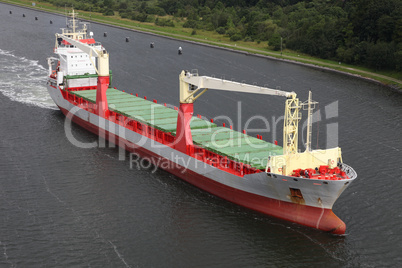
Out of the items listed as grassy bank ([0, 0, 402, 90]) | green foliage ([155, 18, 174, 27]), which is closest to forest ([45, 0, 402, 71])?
green foliage ([155, 18, 174, 27])

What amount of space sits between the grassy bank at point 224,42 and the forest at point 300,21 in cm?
178

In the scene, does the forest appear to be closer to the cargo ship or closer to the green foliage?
the green foliage

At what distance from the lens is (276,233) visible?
145 feet

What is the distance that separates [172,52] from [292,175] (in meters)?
73.0

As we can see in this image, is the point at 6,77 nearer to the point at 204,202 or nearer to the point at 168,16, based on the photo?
the point at 204,202

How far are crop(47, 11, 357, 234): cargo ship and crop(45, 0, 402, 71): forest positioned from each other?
52376mm

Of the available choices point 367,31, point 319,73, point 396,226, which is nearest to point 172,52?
point 319,73

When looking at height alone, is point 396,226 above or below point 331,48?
below

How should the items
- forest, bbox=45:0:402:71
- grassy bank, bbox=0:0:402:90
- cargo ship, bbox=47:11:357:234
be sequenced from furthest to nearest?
forest, bbox=45:0:402:71 < grassy bank, bbox=0:0:402:90 < cargo ship, bbox=47:11:357:234

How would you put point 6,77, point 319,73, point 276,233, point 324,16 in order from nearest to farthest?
point 276,233, point 6,77, point 319,73, point 324,16

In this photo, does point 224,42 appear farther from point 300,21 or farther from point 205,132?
point 205,132

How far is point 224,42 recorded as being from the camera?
414 feet

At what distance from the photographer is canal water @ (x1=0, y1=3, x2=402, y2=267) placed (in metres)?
41.1

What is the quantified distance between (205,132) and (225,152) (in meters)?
6.93
